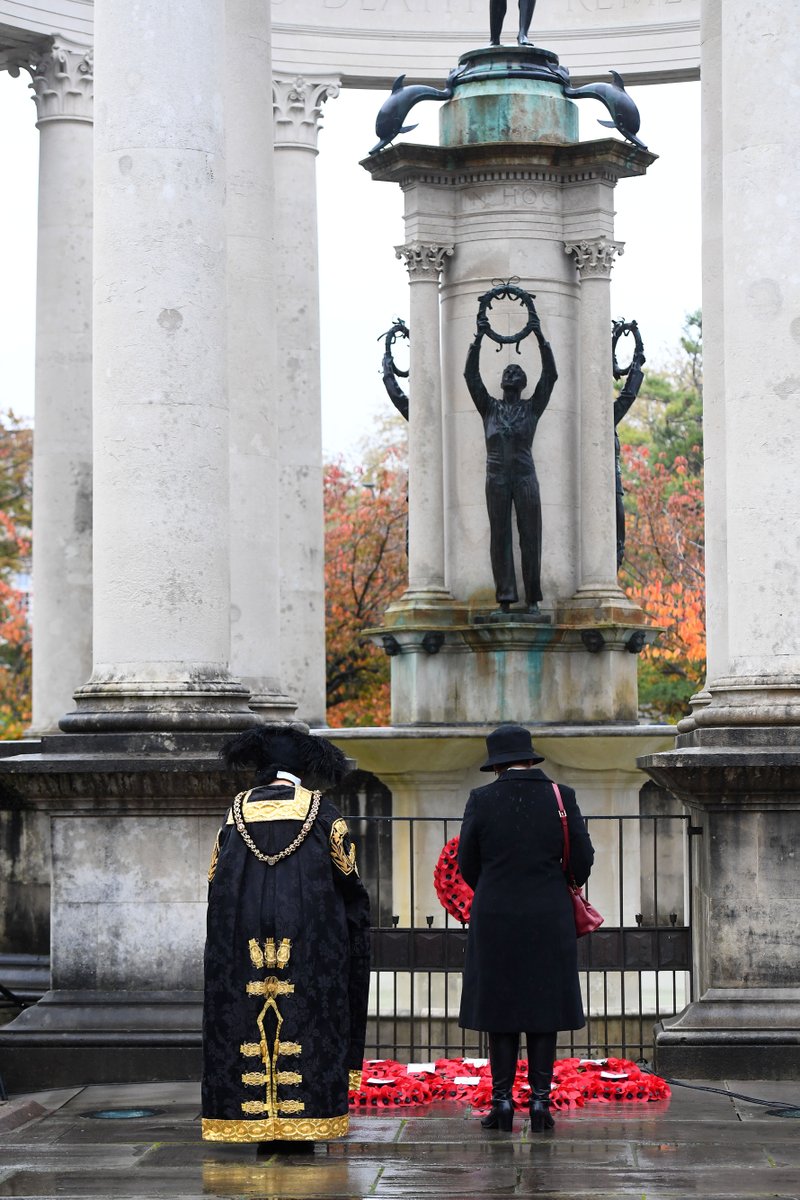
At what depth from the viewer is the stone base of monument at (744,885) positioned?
16.5 metres

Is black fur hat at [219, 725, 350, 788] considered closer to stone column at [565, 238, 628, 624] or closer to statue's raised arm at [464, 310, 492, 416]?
statue's raised arm at [464, 310, 492, 416]

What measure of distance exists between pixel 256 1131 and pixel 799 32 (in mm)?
10004

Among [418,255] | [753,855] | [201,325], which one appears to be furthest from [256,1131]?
[418,255]

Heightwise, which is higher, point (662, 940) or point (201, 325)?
point (201, 325)

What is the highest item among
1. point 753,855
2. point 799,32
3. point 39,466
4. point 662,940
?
point 799,32

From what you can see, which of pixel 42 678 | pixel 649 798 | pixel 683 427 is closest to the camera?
pixel 649 798

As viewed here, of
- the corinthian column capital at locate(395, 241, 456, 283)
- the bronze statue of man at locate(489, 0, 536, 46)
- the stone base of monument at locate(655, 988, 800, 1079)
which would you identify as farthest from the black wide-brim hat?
the bronze statue of man at locate(489, 0, 536, 46)

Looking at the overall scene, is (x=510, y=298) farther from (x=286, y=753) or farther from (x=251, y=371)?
(x=286, y=753)

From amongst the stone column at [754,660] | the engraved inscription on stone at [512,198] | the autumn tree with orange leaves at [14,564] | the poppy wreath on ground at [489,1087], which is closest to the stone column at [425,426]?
the engraved inscription on stone at [512,198]

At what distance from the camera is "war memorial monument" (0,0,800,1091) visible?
1681 cm

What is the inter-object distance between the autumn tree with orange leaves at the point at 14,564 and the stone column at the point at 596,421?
3804 centimetres

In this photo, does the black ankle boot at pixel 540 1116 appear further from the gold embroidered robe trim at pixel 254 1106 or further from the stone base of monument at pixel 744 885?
the stone base of monument at pixel 744 885

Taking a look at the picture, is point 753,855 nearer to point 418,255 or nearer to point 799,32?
point 799,32

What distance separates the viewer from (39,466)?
30.9 metres
